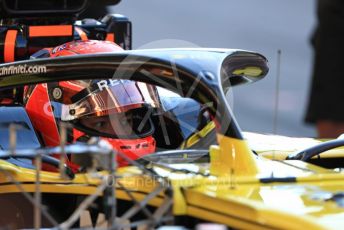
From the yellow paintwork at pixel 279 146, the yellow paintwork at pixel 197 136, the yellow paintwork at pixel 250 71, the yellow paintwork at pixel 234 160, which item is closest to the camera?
the yellow paintwork at pixel 234 160

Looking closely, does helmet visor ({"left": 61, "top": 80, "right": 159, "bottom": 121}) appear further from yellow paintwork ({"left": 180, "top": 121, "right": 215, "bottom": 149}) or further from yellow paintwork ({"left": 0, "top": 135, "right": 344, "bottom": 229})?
yellow paintwork ({"left": 0, "top": 135, "right": 344, "bottom": 229})

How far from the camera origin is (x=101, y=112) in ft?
8.77

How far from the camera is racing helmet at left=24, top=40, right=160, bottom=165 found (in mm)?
2668

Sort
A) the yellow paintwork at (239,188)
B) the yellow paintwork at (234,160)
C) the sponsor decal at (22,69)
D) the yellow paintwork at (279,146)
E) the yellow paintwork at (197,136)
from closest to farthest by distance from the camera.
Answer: the yellow paintwork at (239,188) → the yellow paintwork at (234,160) → the sponsor decal at (22,69) → the yellow paintwork at (197,136) → the yellow paintwork at (279,146)

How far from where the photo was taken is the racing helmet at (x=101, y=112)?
2668 mm

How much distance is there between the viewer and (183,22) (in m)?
5.59

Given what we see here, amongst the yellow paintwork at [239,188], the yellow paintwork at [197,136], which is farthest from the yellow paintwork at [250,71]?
the yellow paintwork at [239,188]

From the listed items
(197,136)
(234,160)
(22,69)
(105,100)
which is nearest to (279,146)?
(197,136)

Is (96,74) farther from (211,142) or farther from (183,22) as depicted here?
(183,22)

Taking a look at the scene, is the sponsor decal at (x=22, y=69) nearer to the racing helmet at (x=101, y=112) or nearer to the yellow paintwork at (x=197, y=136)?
the racing helmet at (x=101, y=112)

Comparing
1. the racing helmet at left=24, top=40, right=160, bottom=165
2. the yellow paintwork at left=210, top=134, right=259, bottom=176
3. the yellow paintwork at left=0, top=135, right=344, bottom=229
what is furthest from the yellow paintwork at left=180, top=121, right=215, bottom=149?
the yellow paintwork at left=210, top=134, right=259, bottom=176

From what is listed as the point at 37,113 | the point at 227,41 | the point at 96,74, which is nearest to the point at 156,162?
the point at 96,74

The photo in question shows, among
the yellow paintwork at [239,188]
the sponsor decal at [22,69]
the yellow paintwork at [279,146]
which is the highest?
the sponsor decal at [22,69]

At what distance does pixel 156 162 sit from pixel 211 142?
1.07 feet
